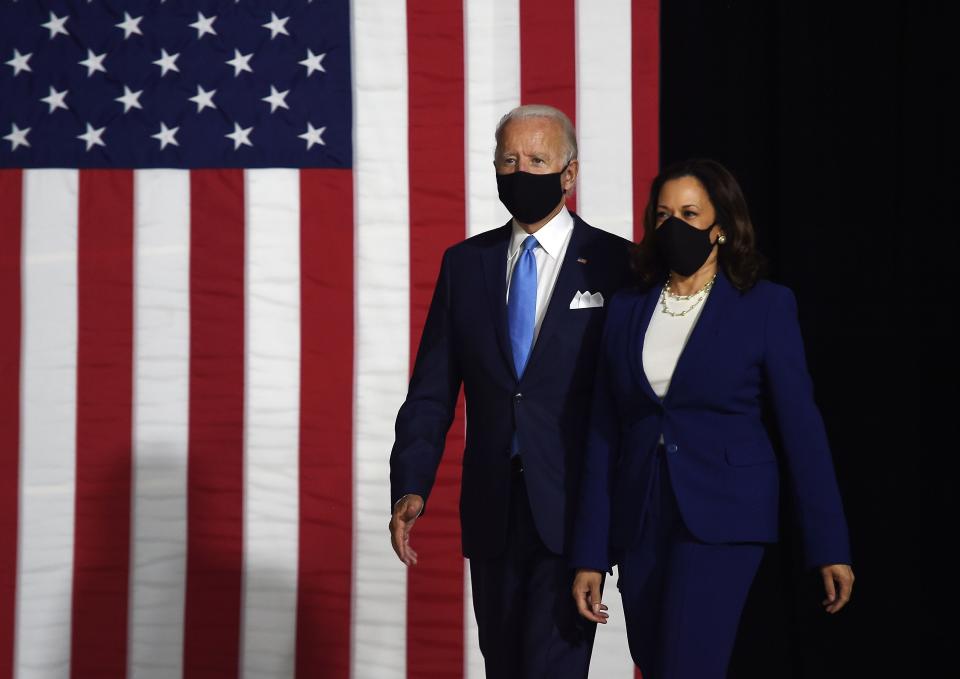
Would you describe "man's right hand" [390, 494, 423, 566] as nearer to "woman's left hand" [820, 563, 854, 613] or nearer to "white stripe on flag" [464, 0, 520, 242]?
"woman's left hand" [820, 563, 854, 613]

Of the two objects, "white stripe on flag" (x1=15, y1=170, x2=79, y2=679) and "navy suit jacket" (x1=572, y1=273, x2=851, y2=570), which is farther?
"white stripe on flag" (x1=15, y1=170, x2=79, y2=679)

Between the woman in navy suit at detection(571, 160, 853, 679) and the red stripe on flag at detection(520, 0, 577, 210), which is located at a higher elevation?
the red stripe on flag at detection(520, 0, 577, 210)

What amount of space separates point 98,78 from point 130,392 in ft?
3.12

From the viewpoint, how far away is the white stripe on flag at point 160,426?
379 centimetres

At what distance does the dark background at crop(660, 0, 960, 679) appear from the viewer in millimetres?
3346

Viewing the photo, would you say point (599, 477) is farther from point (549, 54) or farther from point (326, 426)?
point (549, 54)

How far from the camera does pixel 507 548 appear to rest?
2.44 meters

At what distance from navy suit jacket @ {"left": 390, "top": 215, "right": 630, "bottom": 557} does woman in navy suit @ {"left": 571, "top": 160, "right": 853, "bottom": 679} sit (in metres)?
0.09

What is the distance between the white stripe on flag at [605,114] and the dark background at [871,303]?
0.43 m

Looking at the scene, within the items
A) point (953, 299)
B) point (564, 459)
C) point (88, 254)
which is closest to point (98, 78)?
point (88, 254)

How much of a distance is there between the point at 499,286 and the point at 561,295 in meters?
0.14

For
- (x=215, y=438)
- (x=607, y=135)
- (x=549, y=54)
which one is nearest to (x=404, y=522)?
(x=215, y=438)

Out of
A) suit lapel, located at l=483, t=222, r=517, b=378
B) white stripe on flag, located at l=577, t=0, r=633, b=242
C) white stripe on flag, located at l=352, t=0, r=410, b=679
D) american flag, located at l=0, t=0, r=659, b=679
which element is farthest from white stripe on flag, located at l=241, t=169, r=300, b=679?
suit lapel, located at l=483, t=222, r=517, b=378

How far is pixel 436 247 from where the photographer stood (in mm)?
3752
